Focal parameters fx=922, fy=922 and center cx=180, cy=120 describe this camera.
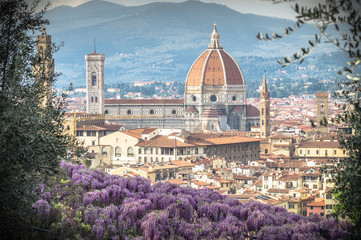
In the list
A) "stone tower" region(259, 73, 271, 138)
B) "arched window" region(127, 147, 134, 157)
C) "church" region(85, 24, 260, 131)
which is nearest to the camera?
"arched window" region(127, 147, 134, 157)

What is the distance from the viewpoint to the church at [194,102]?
12638 centimetres

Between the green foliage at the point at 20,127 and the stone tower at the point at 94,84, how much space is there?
367ft

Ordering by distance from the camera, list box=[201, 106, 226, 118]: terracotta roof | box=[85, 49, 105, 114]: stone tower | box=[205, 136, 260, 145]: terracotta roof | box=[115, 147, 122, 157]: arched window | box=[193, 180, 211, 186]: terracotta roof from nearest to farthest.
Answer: box=[193, 180, 211, 186]: terracotta roof < box=[115, 147, 122, 157]: arched window < box=[205, 136, 260, 145]: terracotta roof < box=[201, 106, 226, 118]: terracotta roof < box=[85, 49, 105, 114]: stone tower

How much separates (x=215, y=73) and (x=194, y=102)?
5821 mm

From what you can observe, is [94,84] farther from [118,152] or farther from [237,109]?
[118,152]

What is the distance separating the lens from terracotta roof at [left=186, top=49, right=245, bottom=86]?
13300 centimetres

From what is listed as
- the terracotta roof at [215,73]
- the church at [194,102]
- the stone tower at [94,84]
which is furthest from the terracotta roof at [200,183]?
the terracotta roof at [215,73]

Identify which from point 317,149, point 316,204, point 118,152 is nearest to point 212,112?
point 317,149

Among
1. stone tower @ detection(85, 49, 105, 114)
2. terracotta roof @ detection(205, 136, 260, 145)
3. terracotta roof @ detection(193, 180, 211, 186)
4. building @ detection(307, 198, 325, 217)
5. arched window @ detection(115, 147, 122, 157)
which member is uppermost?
stone tower @ detection(85, 49, 105, 114)

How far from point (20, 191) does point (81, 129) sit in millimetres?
75037

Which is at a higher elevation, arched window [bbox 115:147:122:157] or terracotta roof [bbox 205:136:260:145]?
terracotta roof [bbox 205:136:260:145]

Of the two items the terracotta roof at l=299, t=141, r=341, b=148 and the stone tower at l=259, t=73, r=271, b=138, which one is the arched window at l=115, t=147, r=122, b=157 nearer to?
the terracotta roof at l=299, t=141, r=341, b=148

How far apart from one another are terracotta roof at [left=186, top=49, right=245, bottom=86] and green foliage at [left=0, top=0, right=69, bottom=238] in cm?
11437

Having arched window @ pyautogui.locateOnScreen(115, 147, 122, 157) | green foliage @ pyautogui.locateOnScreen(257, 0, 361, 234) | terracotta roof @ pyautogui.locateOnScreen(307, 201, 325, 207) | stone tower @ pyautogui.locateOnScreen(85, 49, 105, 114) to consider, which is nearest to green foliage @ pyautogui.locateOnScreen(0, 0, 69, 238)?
green foliage @ pyautogui.locateOnScreen(257, 0, 361, 234)
